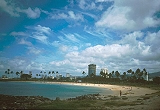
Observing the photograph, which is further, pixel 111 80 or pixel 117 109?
pixel 111 80

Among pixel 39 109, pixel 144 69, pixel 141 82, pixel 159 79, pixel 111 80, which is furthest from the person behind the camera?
pixel 111 80

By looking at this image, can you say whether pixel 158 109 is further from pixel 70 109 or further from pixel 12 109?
pixel 12 109

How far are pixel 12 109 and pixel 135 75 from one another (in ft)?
531

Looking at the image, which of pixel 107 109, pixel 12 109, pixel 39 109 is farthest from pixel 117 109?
pixel 12 109

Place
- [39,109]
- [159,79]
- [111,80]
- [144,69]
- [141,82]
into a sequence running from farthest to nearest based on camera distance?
[111,80]
[144,69]
[141,82]
[159,79]
[39,109]

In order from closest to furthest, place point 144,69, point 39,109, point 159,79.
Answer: point 39,109
point 159,79
point 144,69

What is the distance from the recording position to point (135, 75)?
6909 inches

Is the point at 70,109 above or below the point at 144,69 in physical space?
below

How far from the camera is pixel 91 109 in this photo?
31250 mm

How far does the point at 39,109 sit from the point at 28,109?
225 centimetres

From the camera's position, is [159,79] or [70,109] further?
[159,79]

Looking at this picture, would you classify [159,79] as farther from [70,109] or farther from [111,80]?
[70,109]

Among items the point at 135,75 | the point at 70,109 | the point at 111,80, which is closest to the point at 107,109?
the point at 70,109

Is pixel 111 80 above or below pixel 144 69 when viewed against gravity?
below
